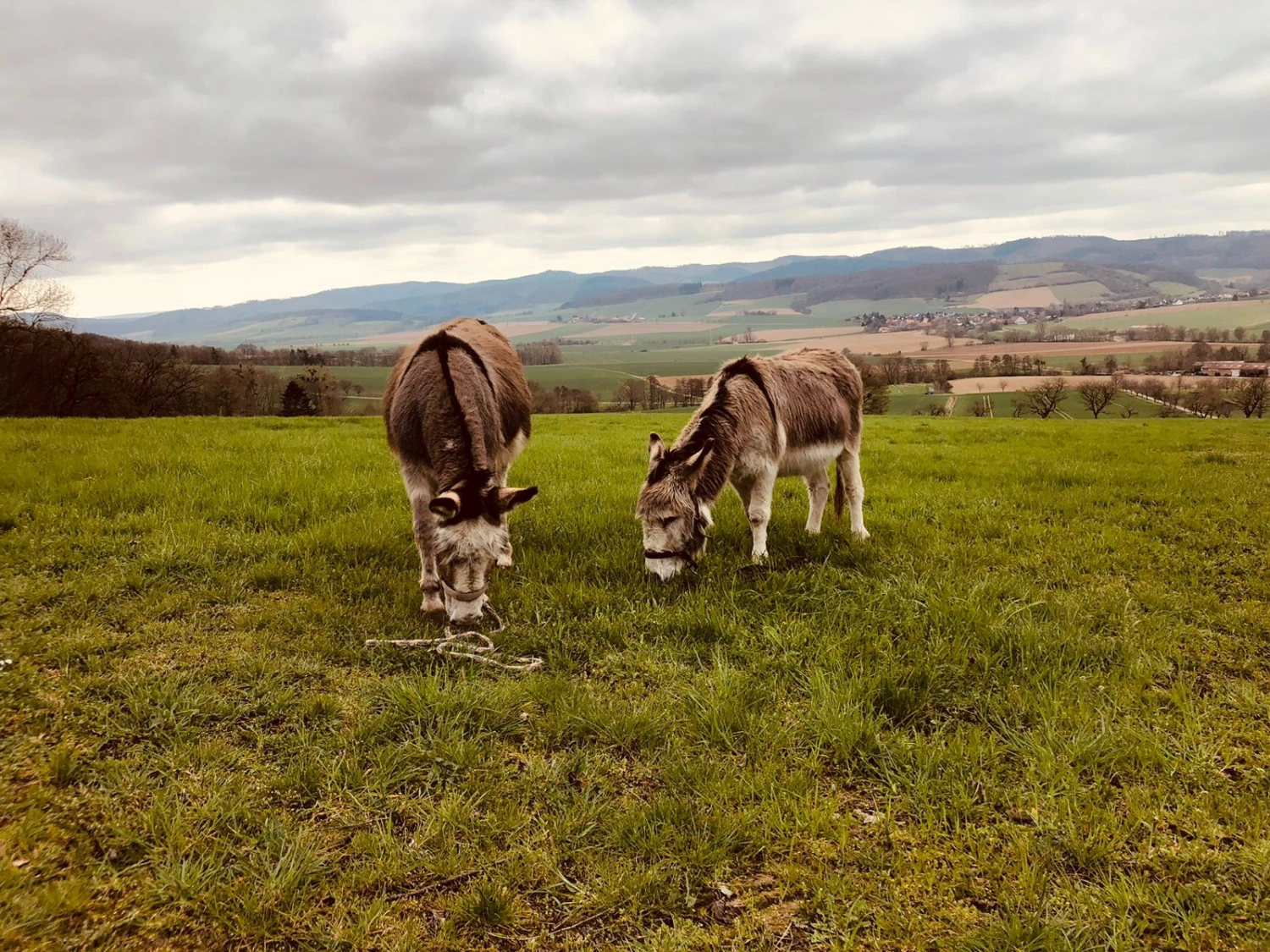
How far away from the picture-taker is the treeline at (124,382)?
1164 inches

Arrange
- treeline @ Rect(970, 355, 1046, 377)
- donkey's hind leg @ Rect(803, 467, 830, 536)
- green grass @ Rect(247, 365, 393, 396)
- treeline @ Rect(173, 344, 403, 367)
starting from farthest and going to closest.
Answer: treeline @ Rect(970, 355, 1046, 377) → green grass @ Rect(247, 365, 393, 396) → treeline @ Rect(173, 344, 403, 367) → donkey's hind leg @ Rect(803, 467, 830, 536)

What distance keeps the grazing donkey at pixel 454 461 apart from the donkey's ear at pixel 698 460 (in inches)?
78.8

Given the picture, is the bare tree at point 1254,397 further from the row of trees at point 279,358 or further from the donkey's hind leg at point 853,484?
the row of trees at point 279,358

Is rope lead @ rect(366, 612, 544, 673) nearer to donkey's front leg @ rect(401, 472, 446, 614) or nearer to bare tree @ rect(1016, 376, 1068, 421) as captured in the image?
donkey's front leg @ rect(401, 472, 446, 614)

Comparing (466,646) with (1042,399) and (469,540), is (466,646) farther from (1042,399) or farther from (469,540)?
(1042,399)

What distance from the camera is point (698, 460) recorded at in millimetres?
6906

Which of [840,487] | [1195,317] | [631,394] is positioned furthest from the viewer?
[1195,317]

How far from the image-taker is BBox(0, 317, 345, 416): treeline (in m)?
29.6

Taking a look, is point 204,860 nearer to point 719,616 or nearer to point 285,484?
point 719,616

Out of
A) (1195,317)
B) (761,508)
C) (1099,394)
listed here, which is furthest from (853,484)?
(1195,317)

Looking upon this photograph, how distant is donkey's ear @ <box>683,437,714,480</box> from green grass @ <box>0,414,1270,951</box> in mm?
1209

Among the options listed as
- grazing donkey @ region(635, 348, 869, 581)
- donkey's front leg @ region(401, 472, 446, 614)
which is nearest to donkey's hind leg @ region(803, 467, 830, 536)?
grazing donkey @ region(635, 348, 869, 581)

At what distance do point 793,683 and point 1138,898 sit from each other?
7.66ft

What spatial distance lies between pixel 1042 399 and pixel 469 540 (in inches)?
3025
